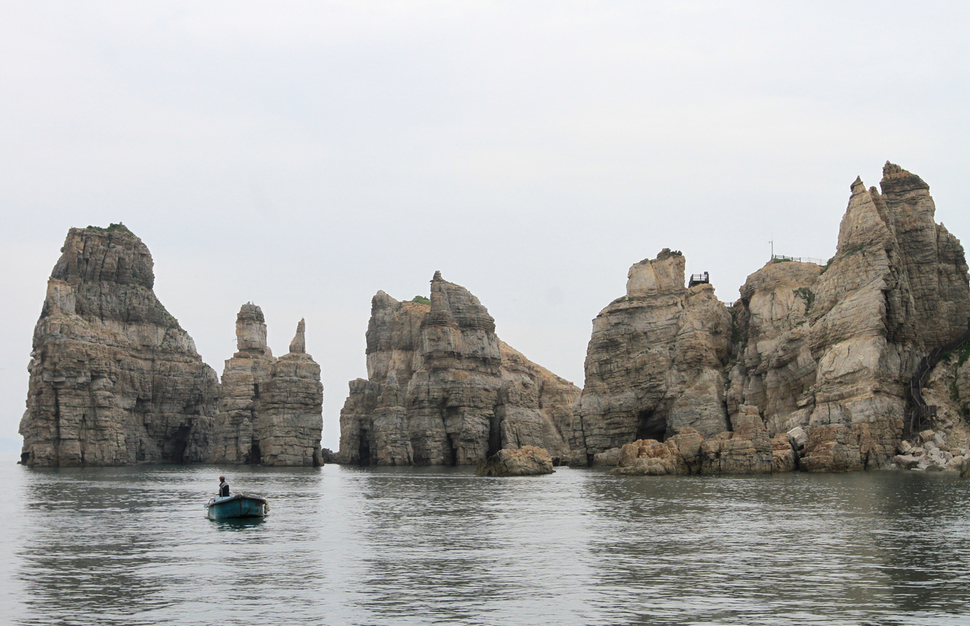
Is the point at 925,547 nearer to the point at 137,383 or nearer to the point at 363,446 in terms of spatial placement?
the point at 137,383

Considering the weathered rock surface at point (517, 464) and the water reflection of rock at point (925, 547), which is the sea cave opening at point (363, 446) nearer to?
the weathered rock surface at point (517, 464)

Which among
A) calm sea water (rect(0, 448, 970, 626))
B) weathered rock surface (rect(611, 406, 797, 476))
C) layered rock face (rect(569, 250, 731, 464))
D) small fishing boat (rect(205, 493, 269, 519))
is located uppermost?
layered rock face (rect(569, 250, 731, 464))

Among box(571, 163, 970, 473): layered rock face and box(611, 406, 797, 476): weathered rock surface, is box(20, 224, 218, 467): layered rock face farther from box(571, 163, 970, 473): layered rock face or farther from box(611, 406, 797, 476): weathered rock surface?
box(611, 406, 797, 476): weathered rock surface

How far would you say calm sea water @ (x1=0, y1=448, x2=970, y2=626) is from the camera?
29172 millimetres

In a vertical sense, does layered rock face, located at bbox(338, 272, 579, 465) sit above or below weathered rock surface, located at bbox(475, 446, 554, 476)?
above

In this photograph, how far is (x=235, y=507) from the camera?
57688 mm

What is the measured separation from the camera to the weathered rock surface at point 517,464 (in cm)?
11594

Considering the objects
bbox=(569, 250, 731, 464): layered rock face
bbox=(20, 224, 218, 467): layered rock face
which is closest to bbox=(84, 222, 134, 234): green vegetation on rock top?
bbox=(20, 224, 218, 467): layered rock face

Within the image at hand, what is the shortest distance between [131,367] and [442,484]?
310ft

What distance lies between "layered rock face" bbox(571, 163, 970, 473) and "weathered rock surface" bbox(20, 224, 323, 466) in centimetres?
Result: 5547

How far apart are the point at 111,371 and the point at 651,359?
87.5m

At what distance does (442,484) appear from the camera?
99.6 m

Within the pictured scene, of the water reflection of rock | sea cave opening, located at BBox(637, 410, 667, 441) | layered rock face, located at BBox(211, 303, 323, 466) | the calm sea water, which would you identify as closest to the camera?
the calm sea water

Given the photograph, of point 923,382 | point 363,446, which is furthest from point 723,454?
point 363,446
